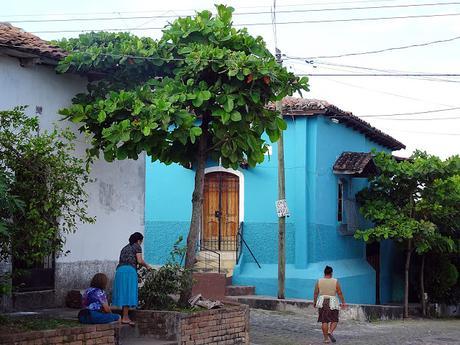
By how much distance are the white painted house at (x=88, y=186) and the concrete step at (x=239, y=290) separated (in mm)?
4914

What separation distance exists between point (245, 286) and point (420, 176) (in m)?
5.47

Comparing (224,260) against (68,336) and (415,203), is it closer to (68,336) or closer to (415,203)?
(415,203)

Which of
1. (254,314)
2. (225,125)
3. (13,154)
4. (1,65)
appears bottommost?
(254,314)

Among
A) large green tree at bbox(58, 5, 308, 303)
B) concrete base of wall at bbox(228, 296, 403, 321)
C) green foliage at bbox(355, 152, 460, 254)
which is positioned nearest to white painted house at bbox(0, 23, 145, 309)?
large green tree at bbox(58, 5, 308, 303)

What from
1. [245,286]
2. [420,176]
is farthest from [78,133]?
[420,176]

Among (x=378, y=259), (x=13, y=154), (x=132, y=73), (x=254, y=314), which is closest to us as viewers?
(x=13, y=154)

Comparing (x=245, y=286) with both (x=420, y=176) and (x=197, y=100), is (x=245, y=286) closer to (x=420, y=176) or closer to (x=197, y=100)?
(x=420, y=176)

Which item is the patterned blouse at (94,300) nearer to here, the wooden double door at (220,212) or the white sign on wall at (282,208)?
the white sign on wall at (282,208)

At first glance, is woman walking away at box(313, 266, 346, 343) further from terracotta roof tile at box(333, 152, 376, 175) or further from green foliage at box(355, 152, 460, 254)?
terracotta roof tile at box(333, 152, 376, 175)

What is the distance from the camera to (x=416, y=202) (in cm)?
2042

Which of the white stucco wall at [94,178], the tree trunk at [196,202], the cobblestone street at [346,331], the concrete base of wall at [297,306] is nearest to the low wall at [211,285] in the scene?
the cobblestone street at [346,331]

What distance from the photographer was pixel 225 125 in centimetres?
1159

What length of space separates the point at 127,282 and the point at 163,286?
0.86 m

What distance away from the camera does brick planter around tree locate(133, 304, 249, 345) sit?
1127cm
